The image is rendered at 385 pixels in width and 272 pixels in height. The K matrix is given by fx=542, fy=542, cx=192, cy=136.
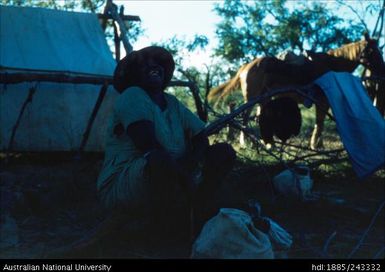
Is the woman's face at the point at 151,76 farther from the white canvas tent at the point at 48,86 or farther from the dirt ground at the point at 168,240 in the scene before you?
the white canvas tent at the point at 48,86

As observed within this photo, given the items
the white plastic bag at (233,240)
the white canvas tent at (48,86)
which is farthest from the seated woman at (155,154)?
the white canvas tent at (48,86)

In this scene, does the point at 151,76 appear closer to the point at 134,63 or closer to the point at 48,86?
the point at 134,63

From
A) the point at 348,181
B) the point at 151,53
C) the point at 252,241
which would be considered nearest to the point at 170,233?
the point at 252,241

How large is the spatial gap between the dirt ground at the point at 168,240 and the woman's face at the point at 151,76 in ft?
2.95

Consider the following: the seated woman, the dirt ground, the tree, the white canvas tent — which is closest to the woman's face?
the seated woman

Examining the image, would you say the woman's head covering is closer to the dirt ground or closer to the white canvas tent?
the dirt ground

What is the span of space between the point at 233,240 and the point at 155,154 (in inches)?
24.4

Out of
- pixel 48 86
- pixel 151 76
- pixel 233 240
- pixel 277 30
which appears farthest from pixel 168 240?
pixel 277 30

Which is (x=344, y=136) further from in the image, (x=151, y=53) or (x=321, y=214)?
(x=151, y=53)

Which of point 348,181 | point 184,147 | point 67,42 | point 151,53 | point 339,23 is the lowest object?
point 348,181

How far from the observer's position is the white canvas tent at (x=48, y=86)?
24.0ft

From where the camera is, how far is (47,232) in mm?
4059

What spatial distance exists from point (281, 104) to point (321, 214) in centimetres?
100

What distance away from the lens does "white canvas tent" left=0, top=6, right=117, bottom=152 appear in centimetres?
730
